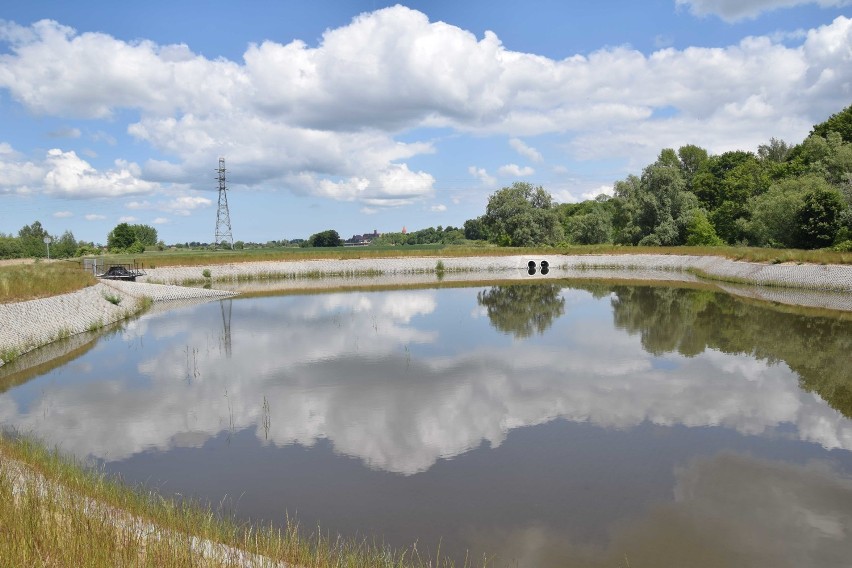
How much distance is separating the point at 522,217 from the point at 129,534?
100973 mm

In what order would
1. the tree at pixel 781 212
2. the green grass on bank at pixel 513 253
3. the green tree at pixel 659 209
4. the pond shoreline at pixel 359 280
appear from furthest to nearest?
the green tree at pixel 659 209 → the tree at pixel 781 212 → the green grass on bank at pixel 513 253 → the pond shoreline at pixel 359 280

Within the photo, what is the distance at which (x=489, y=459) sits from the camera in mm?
11359

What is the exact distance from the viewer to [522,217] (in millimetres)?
104000

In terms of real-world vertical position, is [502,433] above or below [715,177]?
→ below

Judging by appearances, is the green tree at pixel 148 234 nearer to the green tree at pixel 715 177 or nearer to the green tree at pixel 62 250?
the green tree at pixel 62 250

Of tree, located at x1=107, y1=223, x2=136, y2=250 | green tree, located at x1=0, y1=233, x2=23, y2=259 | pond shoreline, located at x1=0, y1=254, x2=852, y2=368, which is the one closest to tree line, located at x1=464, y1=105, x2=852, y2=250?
pond shoreline, located at x1=0, y1=254, x2=852, y2=368

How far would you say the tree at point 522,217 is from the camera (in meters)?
Result: 104

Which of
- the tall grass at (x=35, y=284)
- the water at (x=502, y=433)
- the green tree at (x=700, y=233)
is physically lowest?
the water at (x=502, y=433)

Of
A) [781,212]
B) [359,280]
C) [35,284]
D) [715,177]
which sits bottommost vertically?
[359,280]

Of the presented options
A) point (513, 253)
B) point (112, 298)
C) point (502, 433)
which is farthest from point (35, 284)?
point (513, 253)

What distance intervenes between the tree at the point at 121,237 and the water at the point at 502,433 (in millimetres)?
124241

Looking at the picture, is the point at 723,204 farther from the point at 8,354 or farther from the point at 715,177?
the point at 8,354

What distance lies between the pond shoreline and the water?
3.77 meters

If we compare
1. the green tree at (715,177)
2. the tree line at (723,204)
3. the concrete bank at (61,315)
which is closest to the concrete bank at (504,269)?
the tree line at (723,204)
